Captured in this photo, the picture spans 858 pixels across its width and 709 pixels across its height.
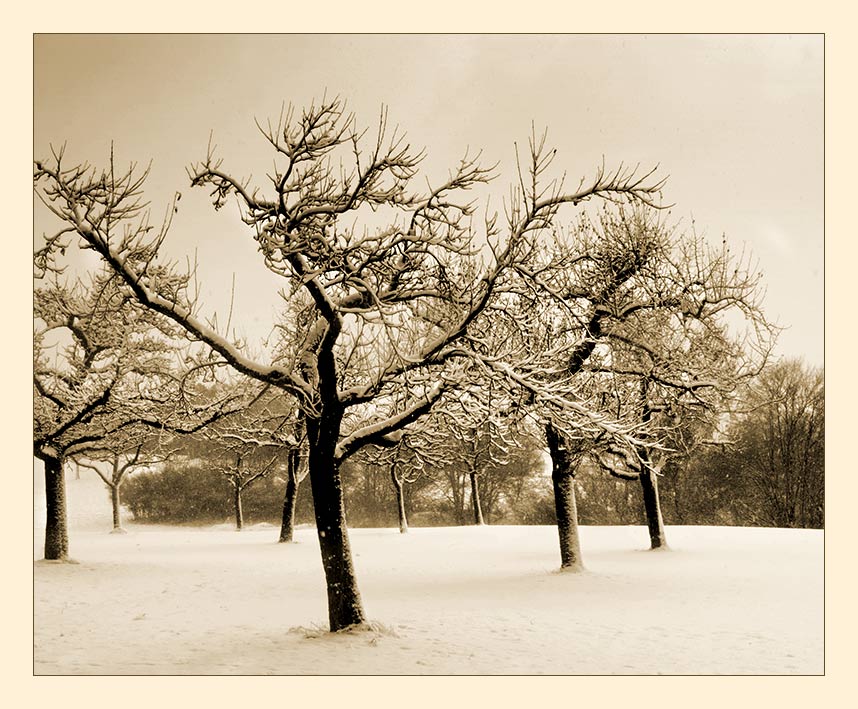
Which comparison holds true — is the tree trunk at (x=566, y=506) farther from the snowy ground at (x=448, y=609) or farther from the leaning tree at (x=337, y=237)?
the leaning tree at (x=337, y=237)

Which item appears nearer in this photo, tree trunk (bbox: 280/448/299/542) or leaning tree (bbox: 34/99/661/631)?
leaning tree (bbox: 34/99/661/631)

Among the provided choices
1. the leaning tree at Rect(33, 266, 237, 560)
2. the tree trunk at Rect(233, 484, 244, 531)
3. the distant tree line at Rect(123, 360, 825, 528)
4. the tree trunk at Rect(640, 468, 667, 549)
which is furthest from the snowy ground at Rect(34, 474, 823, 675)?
the tree trunk at Rect(233, 484, 244, 531)

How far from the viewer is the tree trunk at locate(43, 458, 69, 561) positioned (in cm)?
1483

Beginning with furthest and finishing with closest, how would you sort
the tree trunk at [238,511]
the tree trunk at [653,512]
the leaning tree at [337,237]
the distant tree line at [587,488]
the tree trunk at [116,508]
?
the tree trunk at [238,511]
the tree trunk at [116,508]
the distant tree line at [587,488]
the tree trunk at [653,512]
the leaning tree at [337,237]

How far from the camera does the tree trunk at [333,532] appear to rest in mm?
8562

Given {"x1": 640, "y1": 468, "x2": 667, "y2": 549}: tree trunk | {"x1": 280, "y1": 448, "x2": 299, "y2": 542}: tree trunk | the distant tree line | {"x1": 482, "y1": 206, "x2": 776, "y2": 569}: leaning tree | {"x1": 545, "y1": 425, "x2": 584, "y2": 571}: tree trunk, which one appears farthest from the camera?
the distant tree line

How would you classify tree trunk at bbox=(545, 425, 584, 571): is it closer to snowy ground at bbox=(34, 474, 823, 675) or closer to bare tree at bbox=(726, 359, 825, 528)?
snowy ground at bbox=(34, 474, 823, 675)

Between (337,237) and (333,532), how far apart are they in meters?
3.12

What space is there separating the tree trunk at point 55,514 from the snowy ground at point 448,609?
0.35m

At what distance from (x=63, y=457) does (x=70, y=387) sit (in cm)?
143

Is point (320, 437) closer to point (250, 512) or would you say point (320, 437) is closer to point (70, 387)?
point (70, 387)

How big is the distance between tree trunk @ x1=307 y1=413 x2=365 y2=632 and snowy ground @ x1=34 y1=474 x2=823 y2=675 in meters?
0.29

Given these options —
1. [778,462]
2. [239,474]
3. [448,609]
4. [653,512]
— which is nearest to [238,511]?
[239,474]

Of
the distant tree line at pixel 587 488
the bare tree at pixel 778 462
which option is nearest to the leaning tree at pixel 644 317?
the distant tree line at pixel 587 488
